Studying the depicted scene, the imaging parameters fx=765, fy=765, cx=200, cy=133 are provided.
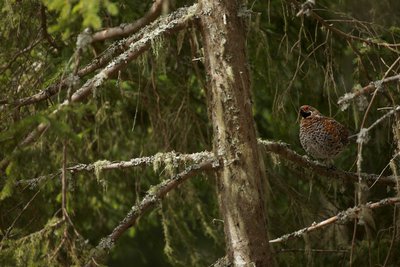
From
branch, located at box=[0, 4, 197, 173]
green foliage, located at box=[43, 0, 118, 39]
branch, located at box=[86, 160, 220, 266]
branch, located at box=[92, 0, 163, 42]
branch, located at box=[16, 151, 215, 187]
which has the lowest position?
branch, located at box=[86, 160, 220, 266]

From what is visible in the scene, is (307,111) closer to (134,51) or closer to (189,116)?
(189,116)

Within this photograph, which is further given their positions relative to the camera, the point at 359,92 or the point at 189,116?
the point at 189,116

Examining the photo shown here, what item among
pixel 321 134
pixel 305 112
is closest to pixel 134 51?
pixel 305 112

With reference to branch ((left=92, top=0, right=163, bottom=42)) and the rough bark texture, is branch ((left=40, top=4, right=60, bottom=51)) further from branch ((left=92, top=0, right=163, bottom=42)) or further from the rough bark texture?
the rough bark texture

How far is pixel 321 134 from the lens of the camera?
6.39m

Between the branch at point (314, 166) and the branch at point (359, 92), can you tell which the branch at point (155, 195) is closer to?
the branch at point (314, 166)

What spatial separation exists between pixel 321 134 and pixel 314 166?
1.35 m

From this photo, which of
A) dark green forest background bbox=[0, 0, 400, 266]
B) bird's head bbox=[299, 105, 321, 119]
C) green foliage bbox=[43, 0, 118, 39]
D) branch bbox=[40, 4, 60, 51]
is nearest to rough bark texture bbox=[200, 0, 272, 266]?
dark green forest background bbox=[0, 0, 400, 266]

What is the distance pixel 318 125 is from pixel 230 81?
2282 millimetres

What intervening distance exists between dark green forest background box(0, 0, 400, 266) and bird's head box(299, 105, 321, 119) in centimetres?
10

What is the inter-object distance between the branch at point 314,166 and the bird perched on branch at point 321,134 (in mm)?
962

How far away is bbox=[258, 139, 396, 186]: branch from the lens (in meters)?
4.71

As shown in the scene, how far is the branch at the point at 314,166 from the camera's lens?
471cm

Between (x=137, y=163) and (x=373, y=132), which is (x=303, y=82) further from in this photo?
(x=137, y=163)
